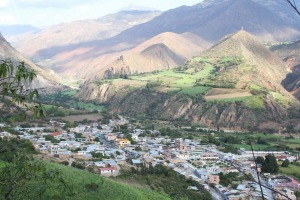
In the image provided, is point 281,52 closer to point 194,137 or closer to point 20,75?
point 194,137

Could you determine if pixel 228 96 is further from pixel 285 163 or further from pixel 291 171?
pixel 291 171

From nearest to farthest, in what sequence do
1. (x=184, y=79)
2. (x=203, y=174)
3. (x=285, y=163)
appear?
(x=203, y=174)
(x=285, y=163)
(x=184, y=79)

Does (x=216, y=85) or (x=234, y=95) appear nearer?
(x=234, y=95)

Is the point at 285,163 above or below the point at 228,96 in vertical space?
below

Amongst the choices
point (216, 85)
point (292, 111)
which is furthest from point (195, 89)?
point (292, 111)

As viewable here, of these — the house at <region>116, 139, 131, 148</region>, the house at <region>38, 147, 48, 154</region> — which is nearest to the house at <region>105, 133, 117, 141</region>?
the house at <region>116, 139, 131, 148</region>

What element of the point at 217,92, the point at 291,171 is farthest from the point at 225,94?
the point at 291,171

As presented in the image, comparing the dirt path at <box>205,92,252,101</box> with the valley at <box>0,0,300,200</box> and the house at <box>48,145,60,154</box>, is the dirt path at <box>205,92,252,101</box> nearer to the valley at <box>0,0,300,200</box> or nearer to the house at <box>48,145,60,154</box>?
the valley at <box>0,0,300,200</box>
